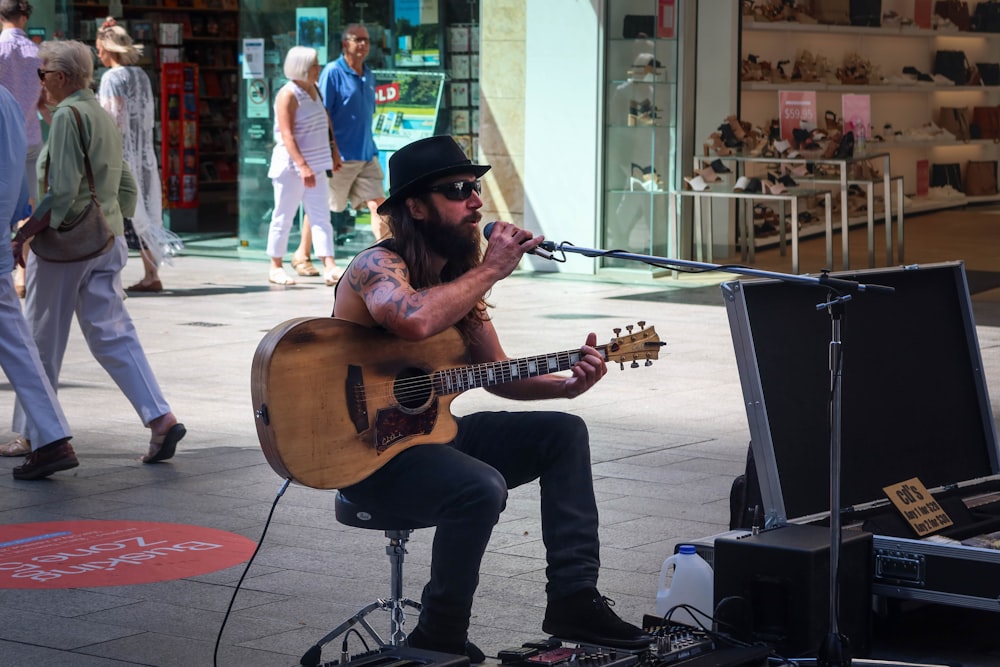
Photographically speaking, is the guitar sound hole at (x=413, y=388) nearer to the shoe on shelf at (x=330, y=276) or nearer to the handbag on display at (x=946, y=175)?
the shoe on shelf at (x=330, y=276)

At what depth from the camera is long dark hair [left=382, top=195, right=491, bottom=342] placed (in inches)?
166

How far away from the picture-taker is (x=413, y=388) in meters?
4.09

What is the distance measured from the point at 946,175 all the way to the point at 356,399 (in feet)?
61.6

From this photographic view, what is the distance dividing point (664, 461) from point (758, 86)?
32.8ft

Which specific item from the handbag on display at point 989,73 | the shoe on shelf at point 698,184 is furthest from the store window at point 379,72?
the handbag on display at point 989,73

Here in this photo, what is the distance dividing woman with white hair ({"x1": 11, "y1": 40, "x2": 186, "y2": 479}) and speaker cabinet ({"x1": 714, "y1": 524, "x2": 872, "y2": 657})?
3.39m

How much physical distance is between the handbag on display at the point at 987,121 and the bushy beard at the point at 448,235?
18.8 meters

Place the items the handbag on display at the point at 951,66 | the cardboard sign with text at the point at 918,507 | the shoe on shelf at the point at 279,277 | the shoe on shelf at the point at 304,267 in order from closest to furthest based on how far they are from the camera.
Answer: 1. the cardboard sign with text at the point at 918,507
2. the shoe on shelf at the point at 279,277
3. the shoe on shelf at the point at 304,267
4. the handbag on display at the point at 951,66

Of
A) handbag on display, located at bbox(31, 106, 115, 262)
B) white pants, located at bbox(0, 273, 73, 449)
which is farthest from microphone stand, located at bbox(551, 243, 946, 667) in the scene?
handbag on display, located at bbox(31, 106, 115, 262)

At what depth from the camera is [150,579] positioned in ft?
16.7

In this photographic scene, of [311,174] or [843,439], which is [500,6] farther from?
[843,439]

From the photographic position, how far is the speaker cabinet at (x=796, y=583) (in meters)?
3.94

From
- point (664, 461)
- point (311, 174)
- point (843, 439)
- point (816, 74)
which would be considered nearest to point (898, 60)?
point (816, 74)

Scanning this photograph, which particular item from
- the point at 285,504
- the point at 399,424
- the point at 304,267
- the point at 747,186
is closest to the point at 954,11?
the point at 747,186
